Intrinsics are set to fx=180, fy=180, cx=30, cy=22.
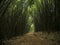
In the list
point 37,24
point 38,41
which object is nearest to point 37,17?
point 37,24

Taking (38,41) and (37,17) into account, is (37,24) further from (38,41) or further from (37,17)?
(38,41)

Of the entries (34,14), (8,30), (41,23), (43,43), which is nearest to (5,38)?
(8,30)

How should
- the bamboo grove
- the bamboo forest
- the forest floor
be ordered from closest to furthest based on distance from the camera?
the forest floor
the bamboo forest
the bamboo grove

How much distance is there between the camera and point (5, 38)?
658 cm

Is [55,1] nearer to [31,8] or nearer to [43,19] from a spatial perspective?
[43,19]

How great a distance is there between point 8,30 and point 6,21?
386mm

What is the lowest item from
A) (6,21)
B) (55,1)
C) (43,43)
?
(43,43)

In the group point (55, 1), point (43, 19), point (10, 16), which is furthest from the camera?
point (43, 19)

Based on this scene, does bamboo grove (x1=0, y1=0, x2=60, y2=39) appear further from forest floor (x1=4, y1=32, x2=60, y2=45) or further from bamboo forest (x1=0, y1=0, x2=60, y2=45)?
forest floor (x1=4, y1=32, x2=60, y2=45)

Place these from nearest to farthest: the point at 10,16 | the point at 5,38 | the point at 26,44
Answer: the point at 26,44 < the point at 5,38 < the point at 10,16

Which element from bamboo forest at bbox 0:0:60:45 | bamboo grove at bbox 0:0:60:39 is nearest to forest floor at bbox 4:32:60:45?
bamboo forest at bbox 0:0:60:45

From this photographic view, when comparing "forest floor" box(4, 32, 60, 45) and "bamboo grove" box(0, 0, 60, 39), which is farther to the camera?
"bamboo grove" box(0, 0, 60, 39)

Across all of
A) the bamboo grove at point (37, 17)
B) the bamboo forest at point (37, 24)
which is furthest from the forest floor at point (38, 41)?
the bamboo grove at point (37, 17)

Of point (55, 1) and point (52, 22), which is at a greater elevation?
point (55, 1)
